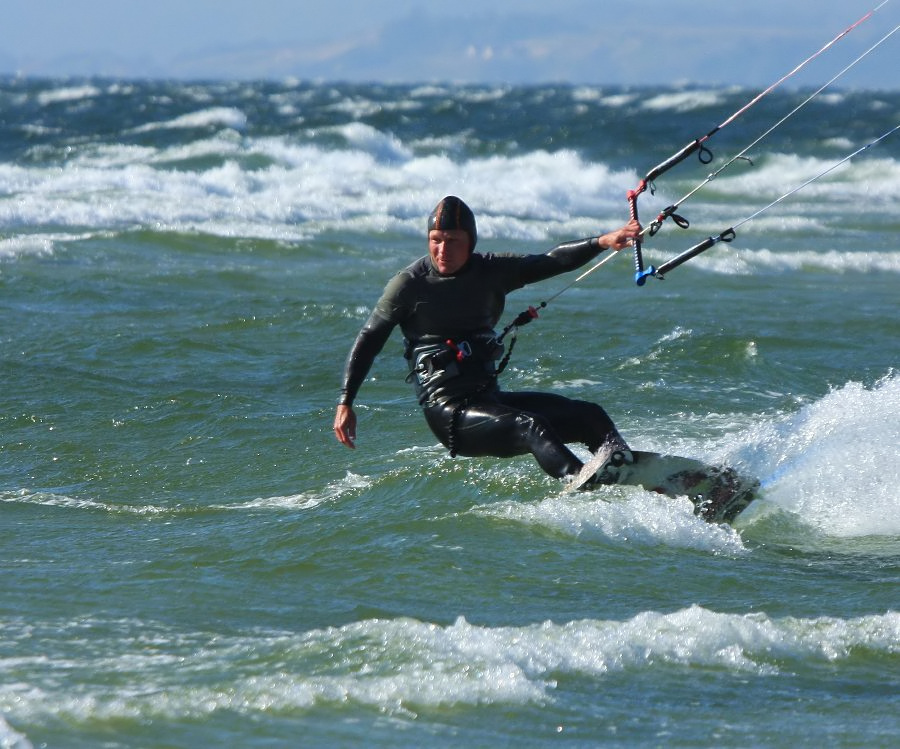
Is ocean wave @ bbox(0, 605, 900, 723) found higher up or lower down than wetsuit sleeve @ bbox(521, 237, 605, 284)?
lower down

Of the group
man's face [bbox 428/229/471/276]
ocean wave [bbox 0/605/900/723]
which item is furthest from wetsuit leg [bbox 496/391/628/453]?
ocean wave [bbox 0/605/900/723]

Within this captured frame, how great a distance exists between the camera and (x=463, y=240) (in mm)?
7320

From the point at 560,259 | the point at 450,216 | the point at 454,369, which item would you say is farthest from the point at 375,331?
the point at 560,259

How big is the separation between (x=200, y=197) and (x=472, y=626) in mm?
21662

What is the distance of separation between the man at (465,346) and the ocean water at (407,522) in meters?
0.40

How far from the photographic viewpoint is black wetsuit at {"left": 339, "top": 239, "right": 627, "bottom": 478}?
24.2ft

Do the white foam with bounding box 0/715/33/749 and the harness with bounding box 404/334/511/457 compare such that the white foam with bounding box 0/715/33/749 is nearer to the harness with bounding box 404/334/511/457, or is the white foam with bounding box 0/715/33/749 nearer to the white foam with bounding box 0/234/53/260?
the harness with bounding box 404/334/511/457

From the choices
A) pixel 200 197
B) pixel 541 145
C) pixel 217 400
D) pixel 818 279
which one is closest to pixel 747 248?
pixel 818 279

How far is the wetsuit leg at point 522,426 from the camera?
7223 mm

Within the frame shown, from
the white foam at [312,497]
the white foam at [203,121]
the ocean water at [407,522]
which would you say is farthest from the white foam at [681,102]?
the white foam at [312,497]

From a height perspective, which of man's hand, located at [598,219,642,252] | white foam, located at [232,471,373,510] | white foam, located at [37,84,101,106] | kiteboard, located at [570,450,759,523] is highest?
white foam, located at [37,84,101,106]

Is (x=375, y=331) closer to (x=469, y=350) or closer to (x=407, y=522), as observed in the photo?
(x=469, y=350)

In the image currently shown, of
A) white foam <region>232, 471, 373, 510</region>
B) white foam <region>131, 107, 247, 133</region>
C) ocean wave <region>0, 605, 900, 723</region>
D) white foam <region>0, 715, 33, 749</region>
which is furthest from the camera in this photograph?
white foam <region>131, 107, 247, 133</region>

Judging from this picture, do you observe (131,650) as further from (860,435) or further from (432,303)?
(860,435)
